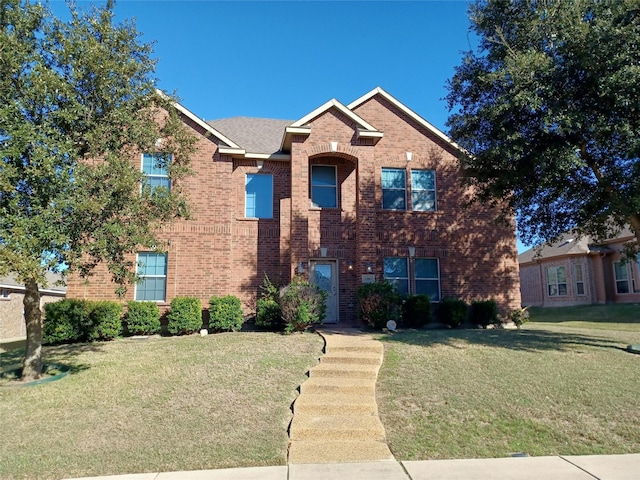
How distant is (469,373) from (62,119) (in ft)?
29.6

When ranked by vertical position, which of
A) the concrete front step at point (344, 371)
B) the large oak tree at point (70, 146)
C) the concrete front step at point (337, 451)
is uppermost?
the large oak tree at point (70, 146)

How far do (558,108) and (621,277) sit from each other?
1797 centimetres

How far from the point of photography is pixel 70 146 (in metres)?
8.20

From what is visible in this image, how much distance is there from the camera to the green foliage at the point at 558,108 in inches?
394

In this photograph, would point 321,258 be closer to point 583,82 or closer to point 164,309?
point 164,309

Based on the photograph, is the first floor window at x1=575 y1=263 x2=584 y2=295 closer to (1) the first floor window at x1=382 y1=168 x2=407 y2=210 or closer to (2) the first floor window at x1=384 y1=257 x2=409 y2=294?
(2) the first floor window at x1=384 y1=257 x2=409 y2=294

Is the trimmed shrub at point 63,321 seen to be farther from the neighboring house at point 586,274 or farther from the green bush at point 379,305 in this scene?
the neighboring house at point 586,274

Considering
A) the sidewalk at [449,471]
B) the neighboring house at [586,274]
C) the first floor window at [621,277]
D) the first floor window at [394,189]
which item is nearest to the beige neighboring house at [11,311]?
the first floor window at [394,189]

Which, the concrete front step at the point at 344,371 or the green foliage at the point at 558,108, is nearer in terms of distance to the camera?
the concrete front step at the point at 344,371

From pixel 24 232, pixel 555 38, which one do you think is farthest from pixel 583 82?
pixel 24 232

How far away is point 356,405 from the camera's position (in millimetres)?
7203

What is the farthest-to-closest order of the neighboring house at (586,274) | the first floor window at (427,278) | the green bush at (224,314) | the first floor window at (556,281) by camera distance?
the first floor window at (556,281)
the neighboring house at (586,274)
the first floor window at (427,278)
the green bush at (224,314)

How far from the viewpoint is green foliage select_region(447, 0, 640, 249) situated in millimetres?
10008

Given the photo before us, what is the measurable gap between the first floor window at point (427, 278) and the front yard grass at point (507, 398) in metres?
4.54
